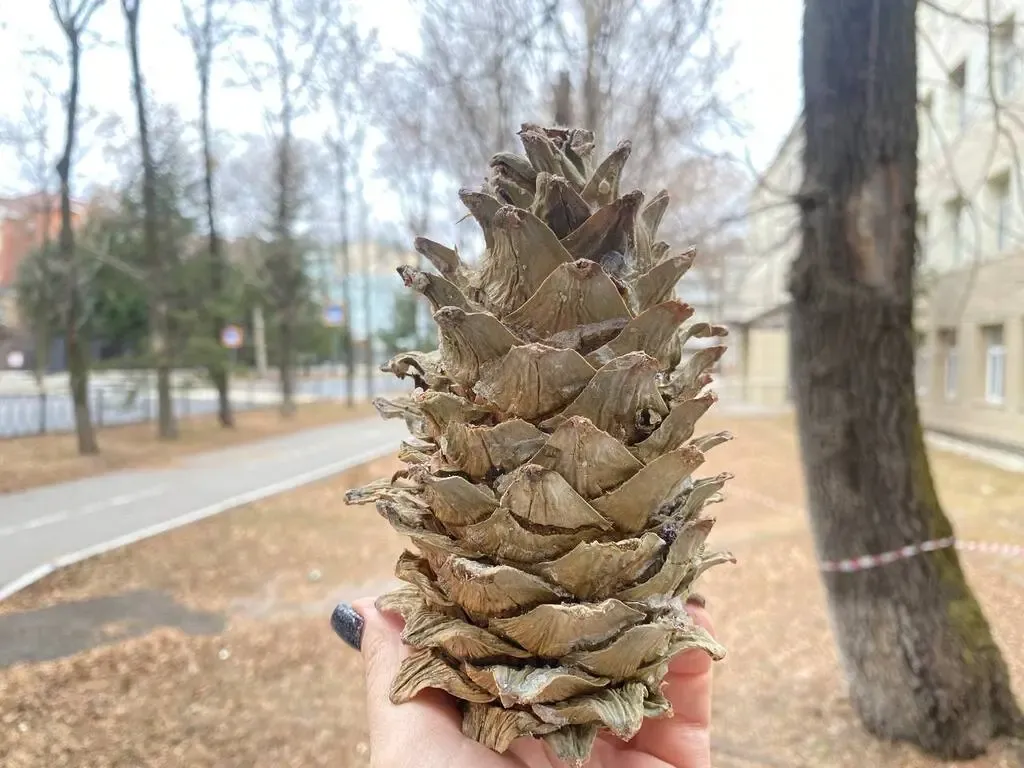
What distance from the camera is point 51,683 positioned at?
3.99 metres

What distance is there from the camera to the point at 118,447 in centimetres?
1541

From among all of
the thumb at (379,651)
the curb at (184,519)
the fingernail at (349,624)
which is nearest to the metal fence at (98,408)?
the curb at (184,519)

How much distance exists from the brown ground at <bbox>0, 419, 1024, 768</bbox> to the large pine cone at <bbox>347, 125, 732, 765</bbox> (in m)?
3.12

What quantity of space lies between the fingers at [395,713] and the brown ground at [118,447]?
33.9ft

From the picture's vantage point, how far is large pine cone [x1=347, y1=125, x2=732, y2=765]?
3.94ft

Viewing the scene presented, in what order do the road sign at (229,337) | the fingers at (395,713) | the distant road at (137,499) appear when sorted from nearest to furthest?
the fingers at (395,713)
the distant road at (137,499)
the road sign at (229,337)

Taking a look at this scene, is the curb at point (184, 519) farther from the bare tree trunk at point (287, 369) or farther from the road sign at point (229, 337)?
the bare tree trunk at point (287, 369)

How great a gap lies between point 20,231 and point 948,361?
24.5 meters

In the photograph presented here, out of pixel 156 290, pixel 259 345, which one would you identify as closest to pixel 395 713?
pixel 156 290

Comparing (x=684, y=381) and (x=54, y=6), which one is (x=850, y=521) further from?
(x=54, y=6)

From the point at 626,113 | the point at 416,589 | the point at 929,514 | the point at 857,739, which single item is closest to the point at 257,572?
the point at 857,739

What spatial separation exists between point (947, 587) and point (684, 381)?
348cm

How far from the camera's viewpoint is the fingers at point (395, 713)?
A: 1484mm

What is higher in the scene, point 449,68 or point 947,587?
point 449,68
